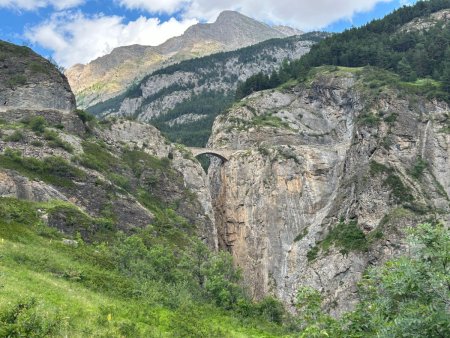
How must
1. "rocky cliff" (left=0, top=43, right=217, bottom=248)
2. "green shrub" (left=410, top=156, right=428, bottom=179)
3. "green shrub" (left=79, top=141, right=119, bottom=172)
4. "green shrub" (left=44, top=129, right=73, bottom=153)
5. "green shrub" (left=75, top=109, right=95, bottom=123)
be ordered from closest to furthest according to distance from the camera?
"rocky cliff" (left=0, top=43, right=217, bottom=248) → "green shrub" (left=44, top=129, right=73, bottom=153) → "green shrub" (left=79, top=141, right=119, bottom=172) → "green shrub" (left=75, top=109, right=95, bottom=123) → "green shrub" (left=410, top=156, right=428, bottom=179)

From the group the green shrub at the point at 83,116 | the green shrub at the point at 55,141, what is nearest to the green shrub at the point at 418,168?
the green shrub at the point at 55,141

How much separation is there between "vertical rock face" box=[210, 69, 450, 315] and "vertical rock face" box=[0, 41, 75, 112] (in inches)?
1799

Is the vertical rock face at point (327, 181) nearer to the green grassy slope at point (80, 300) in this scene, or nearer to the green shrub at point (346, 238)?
the green shrub at point (346, 238)

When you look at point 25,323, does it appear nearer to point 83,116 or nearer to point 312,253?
point 83,116

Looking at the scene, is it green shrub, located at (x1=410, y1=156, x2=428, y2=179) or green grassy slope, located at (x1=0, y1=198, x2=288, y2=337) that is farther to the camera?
green shrub, located at (x1=410, y1=156, x2=428, y2=179)

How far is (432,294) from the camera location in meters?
14.1

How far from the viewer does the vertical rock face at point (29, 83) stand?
83438mm

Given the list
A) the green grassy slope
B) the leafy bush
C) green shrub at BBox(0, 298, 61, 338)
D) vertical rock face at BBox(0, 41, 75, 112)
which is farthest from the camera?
vertical rock face at BBox(0, 41, 75, 112)

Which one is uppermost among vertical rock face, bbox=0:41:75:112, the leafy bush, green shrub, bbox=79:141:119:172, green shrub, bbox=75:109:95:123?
vertical rock face, bbox=0:41:75:112

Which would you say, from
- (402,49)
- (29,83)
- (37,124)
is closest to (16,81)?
(29,83)

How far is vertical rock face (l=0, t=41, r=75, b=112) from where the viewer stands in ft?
274

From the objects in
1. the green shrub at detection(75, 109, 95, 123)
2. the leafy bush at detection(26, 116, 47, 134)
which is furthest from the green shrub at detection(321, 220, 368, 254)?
the leafy bush at detection(26, 116, 47, 134)

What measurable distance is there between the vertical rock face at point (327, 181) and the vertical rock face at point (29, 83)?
4570cm

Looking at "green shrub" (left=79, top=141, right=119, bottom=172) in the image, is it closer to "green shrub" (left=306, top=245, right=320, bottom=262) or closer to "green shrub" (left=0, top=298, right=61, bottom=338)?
"green shrub" (left=306, top=245, right=320, bottom=262)
